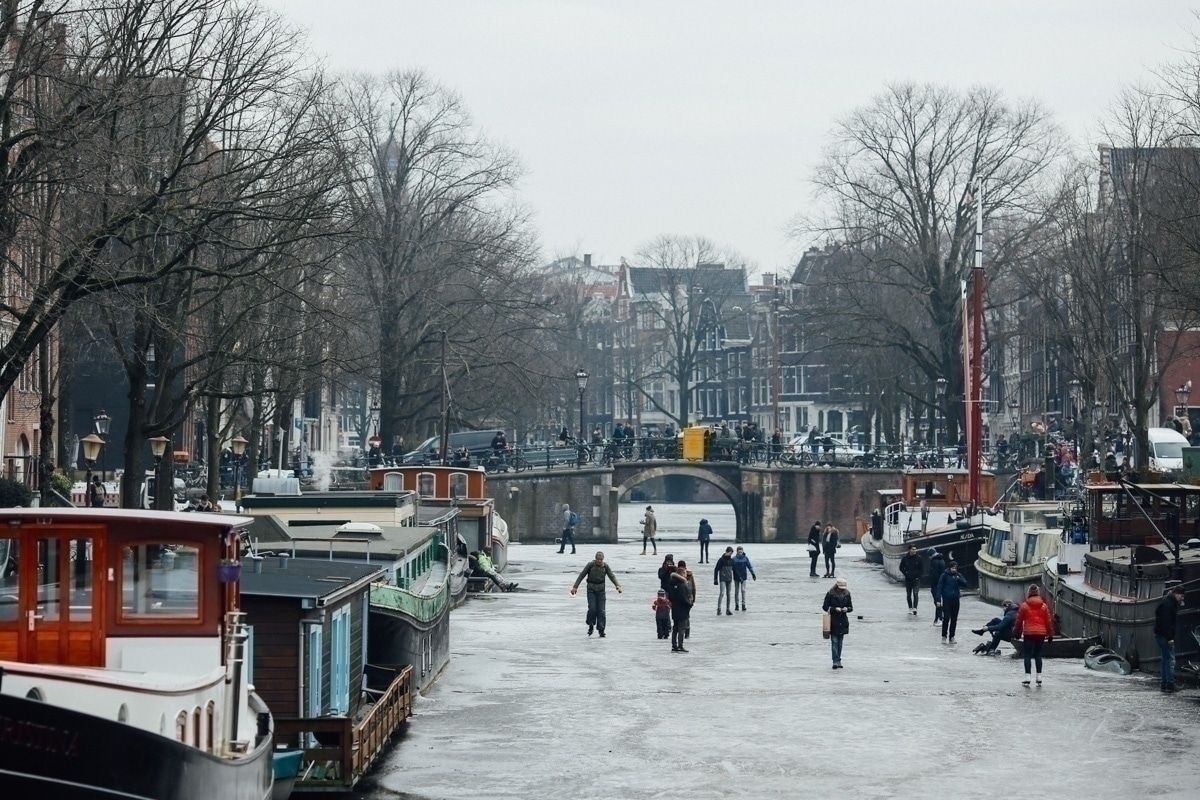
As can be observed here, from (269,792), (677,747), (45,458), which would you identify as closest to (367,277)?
(45,458)

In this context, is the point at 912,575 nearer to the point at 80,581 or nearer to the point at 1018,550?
the point at 1018,550

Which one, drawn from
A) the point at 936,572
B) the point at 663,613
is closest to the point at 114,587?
the point at 663,613

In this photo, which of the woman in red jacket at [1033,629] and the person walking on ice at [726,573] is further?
the person walking on ice at [726,573]

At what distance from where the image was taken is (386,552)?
2991cm

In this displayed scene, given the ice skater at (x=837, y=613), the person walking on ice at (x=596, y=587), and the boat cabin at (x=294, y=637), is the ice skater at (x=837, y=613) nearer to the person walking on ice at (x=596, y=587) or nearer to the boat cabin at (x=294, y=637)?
the person walking on ice at (x=596, y=587)

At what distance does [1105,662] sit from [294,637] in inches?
646

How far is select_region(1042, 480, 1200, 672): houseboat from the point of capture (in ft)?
106

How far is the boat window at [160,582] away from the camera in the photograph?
54.9 ft

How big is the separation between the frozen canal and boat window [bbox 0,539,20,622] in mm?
6220

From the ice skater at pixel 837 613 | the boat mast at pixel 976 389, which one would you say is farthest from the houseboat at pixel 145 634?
the boat mast at pixel 976 389

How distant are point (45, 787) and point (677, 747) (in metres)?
12.7

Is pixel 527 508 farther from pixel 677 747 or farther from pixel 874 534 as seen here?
pixel 677 747

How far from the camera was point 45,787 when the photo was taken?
13.3 meters

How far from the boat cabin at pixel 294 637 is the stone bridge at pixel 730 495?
5608 centimetres
